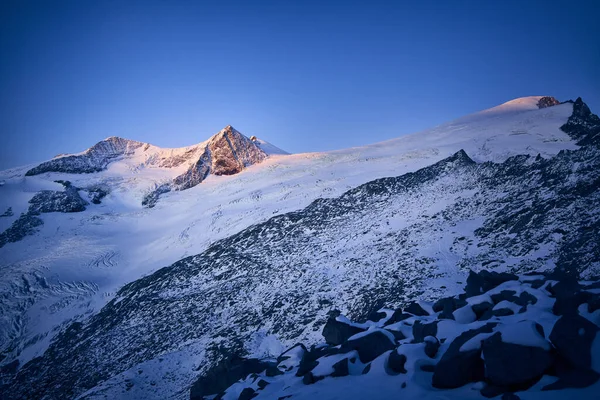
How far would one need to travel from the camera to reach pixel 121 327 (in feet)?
86.7

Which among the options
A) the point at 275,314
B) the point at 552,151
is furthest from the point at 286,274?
the point at 552,151

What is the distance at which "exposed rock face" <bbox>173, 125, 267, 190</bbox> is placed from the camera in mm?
71625

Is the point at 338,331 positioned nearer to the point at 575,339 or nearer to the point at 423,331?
the point at 423,331

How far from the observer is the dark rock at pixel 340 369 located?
8.87 m

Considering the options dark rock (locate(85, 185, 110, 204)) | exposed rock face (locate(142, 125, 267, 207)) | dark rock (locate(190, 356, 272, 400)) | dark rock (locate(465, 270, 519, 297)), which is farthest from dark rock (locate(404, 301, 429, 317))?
dark rock (locate(85, 185, 110, 204))

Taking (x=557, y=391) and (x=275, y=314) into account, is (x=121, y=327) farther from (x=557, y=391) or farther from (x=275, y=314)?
(x=557, y=391)

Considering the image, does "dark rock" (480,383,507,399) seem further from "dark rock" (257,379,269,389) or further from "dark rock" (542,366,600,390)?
"dark rock" (257,379,269,389)

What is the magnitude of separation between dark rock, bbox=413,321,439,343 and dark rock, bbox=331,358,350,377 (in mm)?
2541

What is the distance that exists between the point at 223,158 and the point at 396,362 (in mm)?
71974

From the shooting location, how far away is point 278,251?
31.1m

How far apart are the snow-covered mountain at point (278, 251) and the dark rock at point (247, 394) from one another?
972 cm

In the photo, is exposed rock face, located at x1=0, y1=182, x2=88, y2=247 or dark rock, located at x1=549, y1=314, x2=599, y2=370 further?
exposed rock face, located at x1=0, y1=182, x2=88, y2=247

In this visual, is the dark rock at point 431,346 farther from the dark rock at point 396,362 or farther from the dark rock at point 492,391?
the dark rock at point 492,391

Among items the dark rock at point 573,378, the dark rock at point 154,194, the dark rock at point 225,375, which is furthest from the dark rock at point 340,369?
the dark rock at point 154,194
